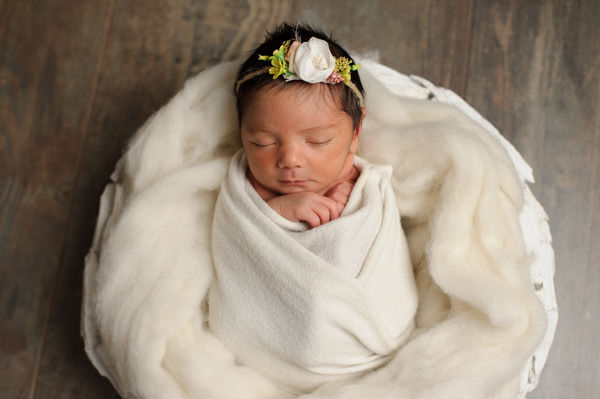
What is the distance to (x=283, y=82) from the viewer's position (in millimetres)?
1000

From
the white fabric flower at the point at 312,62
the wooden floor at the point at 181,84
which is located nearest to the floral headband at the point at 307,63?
the white fabric flower at the point at 312,62

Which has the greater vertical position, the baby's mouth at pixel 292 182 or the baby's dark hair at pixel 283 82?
the baby's dark hair at pixel 283 82

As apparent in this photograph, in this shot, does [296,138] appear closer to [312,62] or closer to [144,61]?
[312,62]

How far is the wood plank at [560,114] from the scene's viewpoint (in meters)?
1.41

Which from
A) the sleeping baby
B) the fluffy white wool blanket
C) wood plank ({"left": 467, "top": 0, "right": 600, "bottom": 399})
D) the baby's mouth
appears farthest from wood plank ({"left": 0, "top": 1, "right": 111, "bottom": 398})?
wood plank ({"left": 467, "top": 0, "right": 600, "bottom": 399})

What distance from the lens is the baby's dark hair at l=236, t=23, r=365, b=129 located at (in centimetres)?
101

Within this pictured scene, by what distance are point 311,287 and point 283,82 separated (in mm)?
377

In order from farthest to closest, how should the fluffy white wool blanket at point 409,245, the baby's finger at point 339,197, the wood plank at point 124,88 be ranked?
the wood plank at point 124,88
the baby's finger at point 339,197
the fluffy white wool blanket at point 409,245

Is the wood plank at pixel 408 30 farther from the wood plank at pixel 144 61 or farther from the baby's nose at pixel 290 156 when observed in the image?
the baby's nose at pixel 290 156

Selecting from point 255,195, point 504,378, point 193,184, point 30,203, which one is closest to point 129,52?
point 30,203

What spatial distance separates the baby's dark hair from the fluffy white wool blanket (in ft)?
0.31

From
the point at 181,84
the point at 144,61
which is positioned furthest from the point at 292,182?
the point at 144,61

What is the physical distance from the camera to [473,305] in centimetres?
100

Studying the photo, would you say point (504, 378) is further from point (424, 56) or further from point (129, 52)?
point (129, 52)
